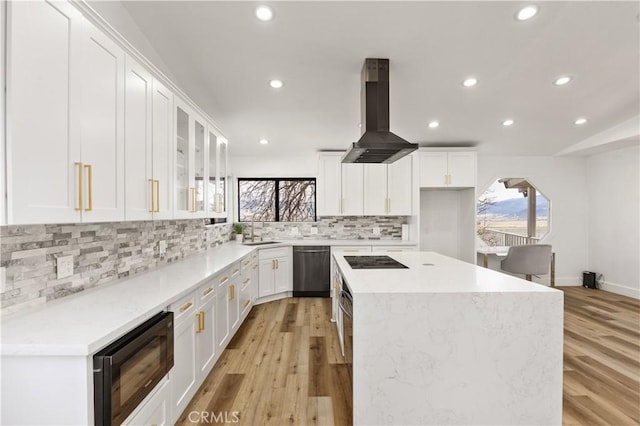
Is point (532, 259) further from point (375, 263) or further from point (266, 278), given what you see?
point (266, 278)

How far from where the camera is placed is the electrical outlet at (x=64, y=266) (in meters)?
1.66

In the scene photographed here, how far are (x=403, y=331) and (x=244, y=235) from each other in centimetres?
384

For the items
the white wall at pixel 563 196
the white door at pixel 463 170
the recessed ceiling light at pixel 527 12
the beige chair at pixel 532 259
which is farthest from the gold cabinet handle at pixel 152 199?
the white wall at pixel 563 196

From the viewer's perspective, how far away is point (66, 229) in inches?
68.0

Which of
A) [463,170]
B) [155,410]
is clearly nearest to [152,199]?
[155,410]

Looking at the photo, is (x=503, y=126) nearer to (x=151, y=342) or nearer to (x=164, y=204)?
(x=164, y=204)

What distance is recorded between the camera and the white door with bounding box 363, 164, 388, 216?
16.4 ft

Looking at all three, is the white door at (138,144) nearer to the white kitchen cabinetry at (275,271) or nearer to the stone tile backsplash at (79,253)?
the stone tile backsplash at (79,253)

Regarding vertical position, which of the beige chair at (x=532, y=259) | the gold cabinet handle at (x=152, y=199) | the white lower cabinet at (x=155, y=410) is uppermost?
the gold cabinet handle at (x=152, y=199)

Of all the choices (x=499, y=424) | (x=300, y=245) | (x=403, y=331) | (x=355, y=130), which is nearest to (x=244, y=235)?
(x=300, y=245)

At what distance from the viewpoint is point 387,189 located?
499 centimetres

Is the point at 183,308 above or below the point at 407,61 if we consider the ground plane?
below

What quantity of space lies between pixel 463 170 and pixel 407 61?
2.58 m

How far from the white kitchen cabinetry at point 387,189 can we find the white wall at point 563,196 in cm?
156
